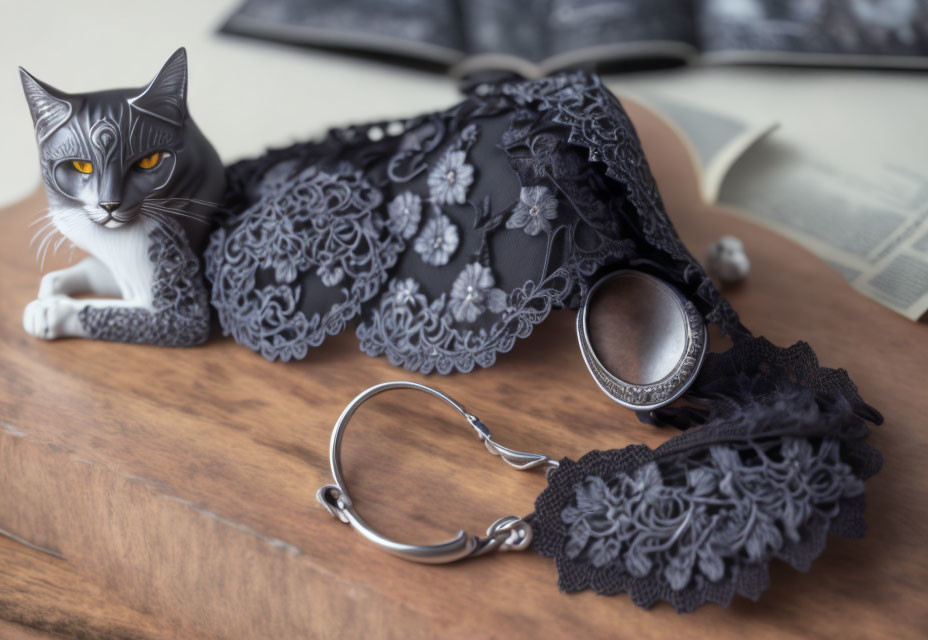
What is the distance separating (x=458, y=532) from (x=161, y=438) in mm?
330

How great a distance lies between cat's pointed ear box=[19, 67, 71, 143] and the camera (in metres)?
0.82

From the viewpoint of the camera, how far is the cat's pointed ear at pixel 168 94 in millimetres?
834

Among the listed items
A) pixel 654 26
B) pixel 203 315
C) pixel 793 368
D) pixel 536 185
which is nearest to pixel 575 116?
pixel 536 185

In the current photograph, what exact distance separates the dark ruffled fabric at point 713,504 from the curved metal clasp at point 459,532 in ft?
0.09

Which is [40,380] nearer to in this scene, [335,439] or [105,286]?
[105,286]

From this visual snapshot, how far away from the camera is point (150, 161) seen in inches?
33.1

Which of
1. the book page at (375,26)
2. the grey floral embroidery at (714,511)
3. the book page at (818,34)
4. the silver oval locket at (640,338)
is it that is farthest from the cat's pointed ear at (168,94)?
the book page at (818,34)

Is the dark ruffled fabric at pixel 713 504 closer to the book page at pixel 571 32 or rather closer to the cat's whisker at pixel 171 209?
the cat's whisker at pixel 171 209

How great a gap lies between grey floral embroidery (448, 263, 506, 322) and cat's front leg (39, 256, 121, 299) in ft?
1.37

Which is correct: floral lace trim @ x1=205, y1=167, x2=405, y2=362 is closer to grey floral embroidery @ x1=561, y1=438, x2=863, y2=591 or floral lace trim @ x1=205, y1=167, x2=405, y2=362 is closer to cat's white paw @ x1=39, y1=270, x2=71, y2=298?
cat's white paw @ x1=39, y1=270, x2=71, y2=298

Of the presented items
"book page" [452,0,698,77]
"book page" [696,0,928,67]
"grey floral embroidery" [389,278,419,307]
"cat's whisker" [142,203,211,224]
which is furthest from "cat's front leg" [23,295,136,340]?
"book page" [696,0,928,67]

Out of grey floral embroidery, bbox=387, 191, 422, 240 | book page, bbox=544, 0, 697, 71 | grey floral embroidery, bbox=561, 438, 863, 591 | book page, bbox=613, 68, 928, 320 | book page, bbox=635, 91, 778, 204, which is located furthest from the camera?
book page, bbox=544, 0, 697, 71

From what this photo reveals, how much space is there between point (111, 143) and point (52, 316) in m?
0.25

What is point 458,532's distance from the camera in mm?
782
